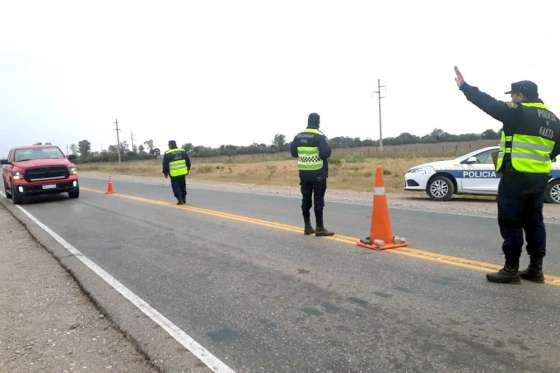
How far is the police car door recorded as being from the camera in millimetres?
12656

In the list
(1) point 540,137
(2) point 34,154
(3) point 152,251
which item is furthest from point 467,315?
(2) point 34,154

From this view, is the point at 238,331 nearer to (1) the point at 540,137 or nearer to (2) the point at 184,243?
(1) the point at 540,137

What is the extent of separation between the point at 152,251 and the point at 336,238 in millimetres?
2905

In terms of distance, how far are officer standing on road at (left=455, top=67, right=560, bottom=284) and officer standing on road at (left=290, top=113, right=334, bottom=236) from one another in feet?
10.2

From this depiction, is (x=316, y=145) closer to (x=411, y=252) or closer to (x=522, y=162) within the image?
(x=411, y=252)

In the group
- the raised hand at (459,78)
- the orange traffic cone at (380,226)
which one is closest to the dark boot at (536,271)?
the raised hand at (459,78)

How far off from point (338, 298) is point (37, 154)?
1467 cm

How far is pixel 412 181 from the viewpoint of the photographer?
45.7 ft

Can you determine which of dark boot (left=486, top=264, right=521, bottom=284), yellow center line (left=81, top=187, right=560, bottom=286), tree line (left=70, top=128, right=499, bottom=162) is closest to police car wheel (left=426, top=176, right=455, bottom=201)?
yellow center line (left=81, top=187, right=560, bottom=286)

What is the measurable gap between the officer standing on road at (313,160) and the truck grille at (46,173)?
10.4 metres

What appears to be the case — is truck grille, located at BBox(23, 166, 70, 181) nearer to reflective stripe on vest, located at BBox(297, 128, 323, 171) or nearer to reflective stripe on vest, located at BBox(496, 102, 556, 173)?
reflective stripe on vest, located at BBox(297, 128, 323, 171)

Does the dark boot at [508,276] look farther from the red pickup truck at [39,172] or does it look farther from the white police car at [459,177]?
the red pickup truck at [39,172]

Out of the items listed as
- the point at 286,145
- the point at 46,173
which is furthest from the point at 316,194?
the point at 286,145

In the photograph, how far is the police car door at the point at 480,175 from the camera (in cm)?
1266
